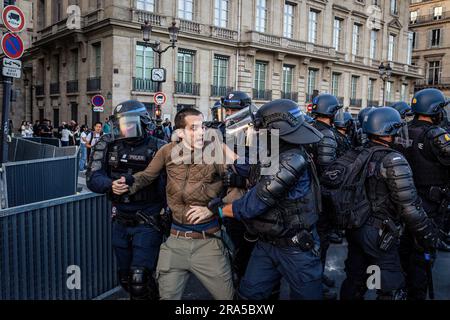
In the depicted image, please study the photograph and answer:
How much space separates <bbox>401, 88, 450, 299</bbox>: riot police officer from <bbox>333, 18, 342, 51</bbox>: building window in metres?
25.7

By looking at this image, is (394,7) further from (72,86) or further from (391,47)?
(72,86)

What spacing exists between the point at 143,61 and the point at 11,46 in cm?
1311

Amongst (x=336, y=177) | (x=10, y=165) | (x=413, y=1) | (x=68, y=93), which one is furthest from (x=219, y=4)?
(x=413, y=1)

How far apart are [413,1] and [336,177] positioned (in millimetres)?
50047

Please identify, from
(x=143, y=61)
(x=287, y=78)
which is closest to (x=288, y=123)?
(x=143, y=61)

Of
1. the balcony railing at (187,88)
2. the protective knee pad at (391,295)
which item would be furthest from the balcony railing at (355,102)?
the protective knee pad at (391,295)

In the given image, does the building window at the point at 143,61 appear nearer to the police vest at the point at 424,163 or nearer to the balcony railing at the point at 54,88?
the balcony railing at the point at 54,88

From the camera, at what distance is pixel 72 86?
22000 millimetres

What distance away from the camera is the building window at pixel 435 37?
136 feet

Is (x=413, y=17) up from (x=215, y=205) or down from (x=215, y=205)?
up

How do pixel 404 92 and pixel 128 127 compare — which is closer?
pixel 128 127

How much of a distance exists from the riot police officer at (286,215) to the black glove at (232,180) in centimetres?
38

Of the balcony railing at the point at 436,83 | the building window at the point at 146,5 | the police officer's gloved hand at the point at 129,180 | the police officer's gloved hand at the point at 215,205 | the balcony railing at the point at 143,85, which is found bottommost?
the police officer's gloved hand at the point at 215,205

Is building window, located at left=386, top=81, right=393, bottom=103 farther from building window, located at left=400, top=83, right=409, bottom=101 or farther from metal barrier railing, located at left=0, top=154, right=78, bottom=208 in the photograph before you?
metal barrier railing, located at left=0, top=154, right=78, bottom=208
